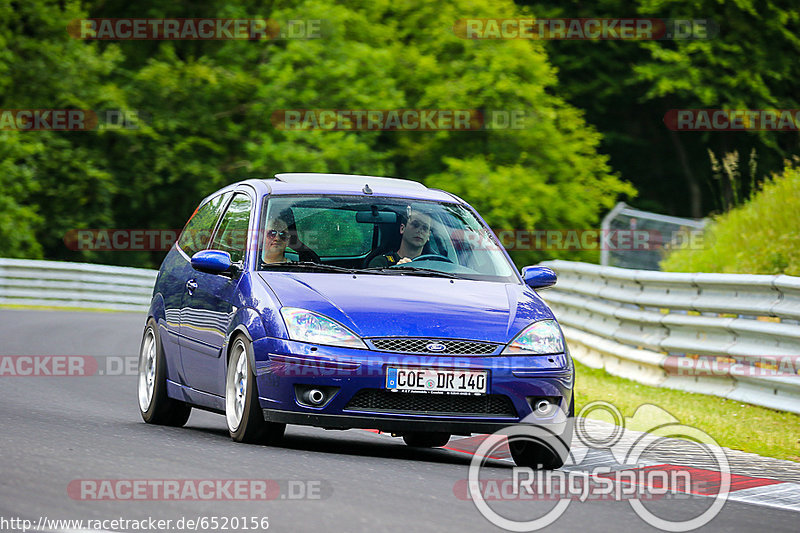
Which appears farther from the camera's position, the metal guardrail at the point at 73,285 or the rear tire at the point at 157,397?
the metal guardrail at the point at 73,285

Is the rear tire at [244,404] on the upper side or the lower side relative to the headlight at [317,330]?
lower

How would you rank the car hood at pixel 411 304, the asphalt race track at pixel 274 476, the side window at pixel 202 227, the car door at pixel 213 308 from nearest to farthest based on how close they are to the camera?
the asphalt race track at pixel 274 476
the car hood at pixel 411 304
the car door at pixel 213 308
the side window at pixel 202 227

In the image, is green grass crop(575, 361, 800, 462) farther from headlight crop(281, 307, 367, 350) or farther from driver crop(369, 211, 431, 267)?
headlight crop(281, 307, 367, 350)

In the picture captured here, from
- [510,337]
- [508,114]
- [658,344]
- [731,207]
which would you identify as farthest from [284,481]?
[508,114]

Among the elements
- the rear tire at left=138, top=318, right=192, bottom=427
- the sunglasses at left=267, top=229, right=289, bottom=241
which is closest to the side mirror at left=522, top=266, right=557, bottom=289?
the sunglasses at left=267, top=229, right=289, bottom=241

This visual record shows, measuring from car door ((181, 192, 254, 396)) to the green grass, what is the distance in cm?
354

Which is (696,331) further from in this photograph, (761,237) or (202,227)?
(202,227)

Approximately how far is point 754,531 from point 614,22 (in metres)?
42.7

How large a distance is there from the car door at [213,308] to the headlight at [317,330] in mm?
764

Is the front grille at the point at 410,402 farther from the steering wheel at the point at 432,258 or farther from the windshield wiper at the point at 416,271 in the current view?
the steering wheel at the point at 432,258

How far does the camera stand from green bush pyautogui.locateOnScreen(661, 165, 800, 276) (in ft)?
52.6

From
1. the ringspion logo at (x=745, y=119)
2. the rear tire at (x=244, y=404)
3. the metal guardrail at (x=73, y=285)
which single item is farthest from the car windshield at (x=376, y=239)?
the ringspion logo at (x=745, y=119)

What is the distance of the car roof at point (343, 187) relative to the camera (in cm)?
960

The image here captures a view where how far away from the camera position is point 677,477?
26.7ft
